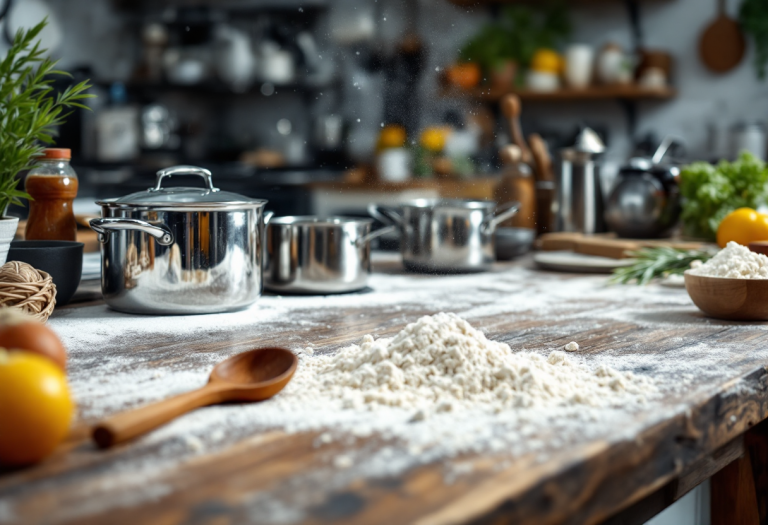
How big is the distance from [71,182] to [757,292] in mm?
1063

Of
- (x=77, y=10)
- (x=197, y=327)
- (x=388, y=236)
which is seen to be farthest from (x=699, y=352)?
(x=77, y=10)

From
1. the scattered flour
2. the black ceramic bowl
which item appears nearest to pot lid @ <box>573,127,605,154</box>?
the black ceramic bowl

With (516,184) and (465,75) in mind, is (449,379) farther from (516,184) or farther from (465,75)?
(465,75)

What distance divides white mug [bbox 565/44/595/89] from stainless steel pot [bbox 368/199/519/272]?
8.41 ft

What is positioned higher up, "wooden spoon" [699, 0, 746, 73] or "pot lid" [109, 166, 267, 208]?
"wooden spoon" [699, 0, 746, 73]

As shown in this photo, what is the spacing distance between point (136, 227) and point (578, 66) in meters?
3.38

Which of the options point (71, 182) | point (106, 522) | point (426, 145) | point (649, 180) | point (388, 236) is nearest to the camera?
point (106, 522)

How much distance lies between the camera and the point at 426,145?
4.36 metres

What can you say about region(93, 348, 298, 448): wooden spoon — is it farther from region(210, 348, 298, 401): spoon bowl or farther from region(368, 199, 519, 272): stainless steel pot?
region(368, 199, 519, 272): stainless steel pot

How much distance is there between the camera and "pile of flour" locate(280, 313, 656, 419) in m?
0.72

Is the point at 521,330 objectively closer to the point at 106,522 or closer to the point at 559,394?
the point at 559,394

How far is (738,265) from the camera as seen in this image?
116 cm

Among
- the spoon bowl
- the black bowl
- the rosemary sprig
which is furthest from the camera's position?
the rosemary sprig

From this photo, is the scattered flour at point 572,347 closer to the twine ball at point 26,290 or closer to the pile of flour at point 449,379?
the pile of flour at point 449,379
